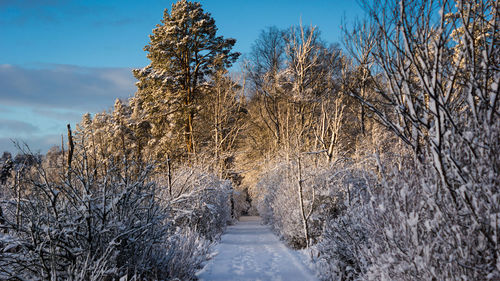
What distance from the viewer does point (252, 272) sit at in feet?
23.7

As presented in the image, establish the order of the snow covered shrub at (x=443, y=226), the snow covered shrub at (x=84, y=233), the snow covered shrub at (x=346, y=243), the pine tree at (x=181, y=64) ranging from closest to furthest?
1. the snow covered shrub at (x=443, y=226)
2. the snow covered shrub at (x=84, y=233)
3. the snow covered shrub at (x=346, y=243)
4. the pine tree at (x=181, y=64)

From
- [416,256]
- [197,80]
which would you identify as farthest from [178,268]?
[197,80]

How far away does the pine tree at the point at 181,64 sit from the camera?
19.6 meters

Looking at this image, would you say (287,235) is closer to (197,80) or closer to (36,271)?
(36,271)

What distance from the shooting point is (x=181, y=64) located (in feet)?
65.8

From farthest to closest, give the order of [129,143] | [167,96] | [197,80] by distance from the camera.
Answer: [129,143], [197,80], [167,96]

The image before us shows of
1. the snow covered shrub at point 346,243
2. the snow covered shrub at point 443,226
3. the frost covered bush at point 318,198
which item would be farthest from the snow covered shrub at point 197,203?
the snow covered shrub at point 443,226

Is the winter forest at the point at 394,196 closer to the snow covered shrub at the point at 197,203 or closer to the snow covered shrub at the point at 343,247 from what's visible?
the snow covered shrub at the point at 343,247

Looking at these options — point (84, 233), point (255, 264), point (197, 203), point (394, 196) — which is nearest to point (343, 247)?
point (394, 196)

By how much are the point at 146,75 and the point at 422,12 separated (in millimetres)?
20607

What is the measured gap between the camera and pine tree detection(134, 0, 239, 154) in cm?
1961

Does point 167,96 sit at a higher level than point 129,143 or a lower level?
higher

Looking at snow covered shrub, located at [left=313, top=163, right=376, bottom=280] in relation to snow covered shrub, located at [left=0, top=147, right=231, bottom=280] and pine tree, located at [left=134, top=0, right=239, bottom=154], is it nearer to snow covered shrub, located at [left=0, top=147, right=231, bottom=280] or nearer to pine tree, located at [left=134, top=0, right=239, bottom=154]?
snow covered shrub, located at [left=0, top=147, right=231, bottom=280]

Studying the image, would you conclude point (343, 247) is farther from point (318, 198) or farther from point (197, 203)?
point (197, 203)
